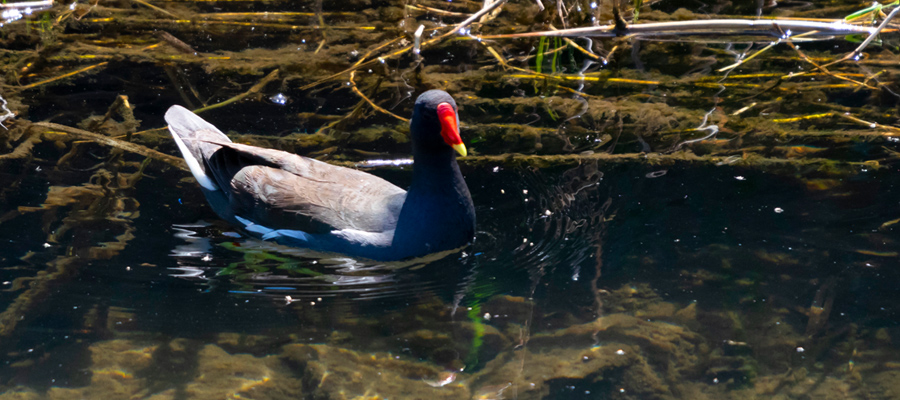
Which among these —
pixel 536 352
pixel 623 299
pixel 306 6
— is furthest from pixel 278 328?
pixel 306 6

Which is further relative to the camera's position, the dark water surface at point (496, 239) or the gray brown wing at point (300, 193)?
the gray brown wing at point (300, 193)

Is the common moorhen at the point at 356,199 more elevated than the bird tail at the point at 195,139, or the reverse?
the bird tail at the point at 195,139

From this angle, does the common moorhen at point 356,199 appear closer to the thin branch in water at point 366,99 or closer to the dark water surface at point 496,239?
the dark water surface at point 496,239

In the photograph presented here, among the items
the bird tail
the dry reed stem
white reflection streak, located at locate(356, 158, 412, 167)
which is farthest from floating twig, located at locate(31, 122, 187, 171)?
white reflection streak, located at locate(356, 158, 412, 167)

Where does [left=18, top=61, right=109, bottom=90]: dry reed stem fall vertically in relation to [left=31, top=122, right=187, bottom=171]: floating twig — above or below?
above

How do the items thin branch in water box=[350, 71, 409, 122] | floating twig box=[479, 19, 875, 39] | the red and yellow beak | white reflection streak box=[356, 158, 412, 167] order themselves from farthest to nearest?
thin branch in water box=[350, 71, 409, 122]
floating twig box=[479, 19, 875, 39]
white reflection streak box=[356, 158, 412, 167]
the red and yellow beak

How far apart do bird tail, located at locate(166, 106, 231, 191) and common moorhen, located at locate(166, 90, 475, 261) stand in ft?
0.19

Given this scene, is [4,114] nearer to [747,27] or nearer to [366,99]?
[366,99]

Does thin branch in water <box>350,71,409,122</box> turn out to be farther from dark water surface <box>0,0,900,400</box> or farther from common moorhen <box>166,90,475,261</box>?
common moorhen <box>166,90,475,261</box>

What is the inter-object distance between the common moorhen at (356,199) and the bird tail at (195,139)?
58mm

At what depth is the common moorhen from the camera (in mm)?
3385

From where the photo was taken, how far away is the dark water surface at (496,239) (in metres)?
2.85

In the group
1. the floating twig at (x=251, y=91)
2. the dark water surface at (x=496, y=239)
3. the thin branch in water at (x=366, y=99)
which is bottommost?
the dark water surface at (x=496, y=239)

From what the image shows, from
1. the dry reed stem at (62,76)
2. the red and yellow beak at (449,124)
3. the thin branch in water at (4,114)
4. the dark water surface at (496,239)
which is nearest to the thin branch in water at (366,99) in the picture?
the dark water surface at (496,239)
